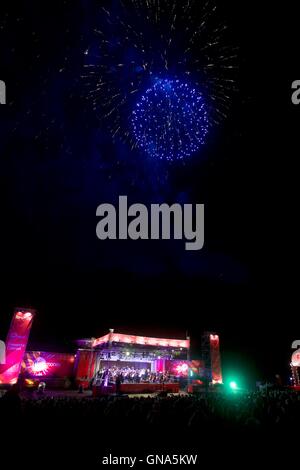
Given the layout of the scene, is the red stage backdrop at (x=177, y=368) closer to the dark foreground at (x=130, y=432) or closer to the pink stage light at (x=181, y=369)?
the pink stage light at (x=181, y=369)

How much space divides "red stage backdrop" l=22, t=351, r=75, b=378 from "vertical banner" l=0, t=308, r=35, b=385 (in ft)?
13.2

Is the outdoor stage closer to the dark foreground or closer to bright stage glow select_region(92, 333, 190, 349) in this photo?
bright stage glow select_region(92, 333, 190, 349)

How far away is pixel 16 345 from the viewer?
58.1 feet

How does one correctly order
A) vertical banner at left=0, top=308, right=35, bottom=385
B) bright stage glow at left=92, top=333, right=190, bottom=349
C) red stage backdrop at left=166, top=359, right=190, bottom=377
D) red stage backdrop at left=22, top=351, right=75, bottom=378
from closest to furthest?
vertical banner at left=0, top=308, right=35, bottom=385, bright stage glow at left=92, top=333, right=190, bottom=349, red stage backdrop at left=22, top=351, right=75, bottom=378, red stage backdrop at left=166, top=359, right=190, bottom=377

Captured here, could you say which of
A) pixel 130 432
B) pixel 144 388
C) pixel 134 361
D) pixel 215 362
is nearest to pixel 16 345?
pixel 144 388

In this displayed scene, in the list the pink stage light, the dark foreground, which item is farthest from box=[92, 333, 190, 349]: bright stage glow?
the dark foreground

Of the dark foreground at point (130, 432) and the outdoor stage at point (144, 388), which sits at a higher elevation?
the dark foreground at point (130, 432)

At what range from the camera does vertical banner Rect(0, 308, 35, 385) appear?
1694cm

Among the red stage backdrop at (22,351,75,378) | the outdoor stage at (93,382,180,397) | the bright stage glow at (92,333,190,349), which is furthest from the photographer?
the red stage backdrop at (22,351,75,378)

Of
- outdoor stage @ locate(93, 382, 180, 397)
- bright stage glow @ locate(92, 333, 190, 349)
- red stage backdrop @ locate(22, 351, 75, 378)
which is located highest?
bright stage glow @ locate(92, 333, 190, 349)

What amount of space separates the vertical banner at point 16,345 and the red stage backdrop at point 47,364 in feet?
13.2

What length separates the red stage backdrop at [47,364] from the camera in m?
21.5

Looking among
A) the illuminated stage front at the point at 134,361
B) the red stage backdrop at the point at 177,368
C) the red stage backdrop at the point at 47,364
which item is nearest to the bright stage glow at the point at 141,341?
the illuminated stage front at the point at 134,361
